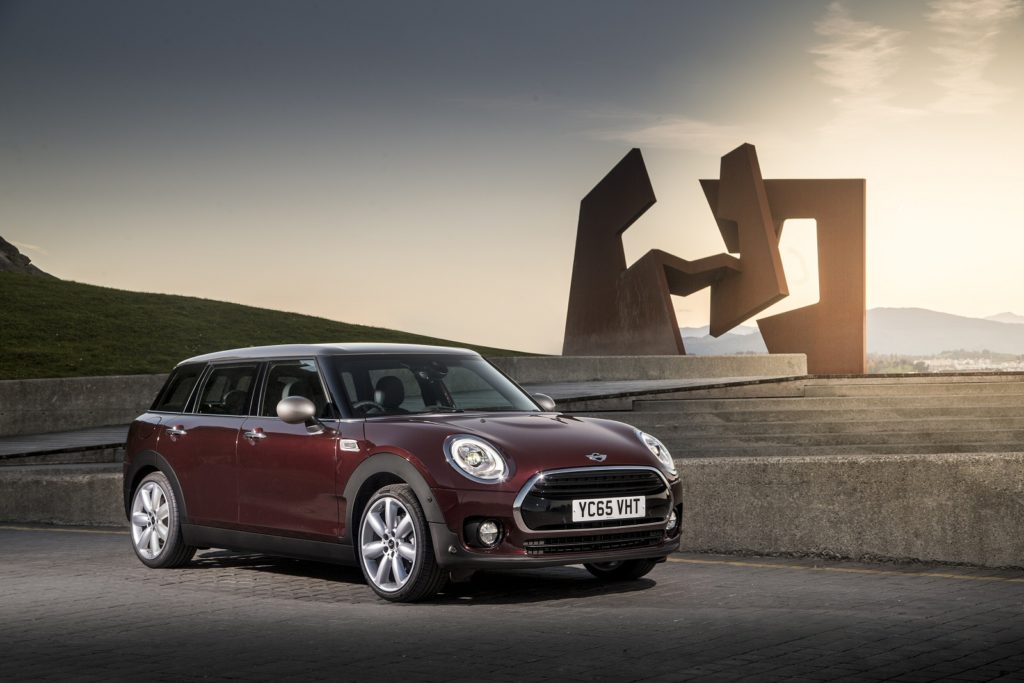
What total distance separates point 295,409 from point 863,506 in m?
4.12

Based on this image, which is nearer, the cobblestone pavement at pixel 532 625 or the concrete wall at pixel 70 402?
the cobblestone pavement at pixel 532 625

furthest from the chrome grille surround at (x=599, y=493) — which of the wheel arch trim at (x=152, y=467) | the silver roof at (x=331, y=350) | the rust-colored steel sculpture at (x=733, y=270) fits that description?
the rust-colored steel sculpture at (x=733, y=270)

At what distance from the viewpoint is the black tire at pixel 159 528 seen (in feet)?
31.8

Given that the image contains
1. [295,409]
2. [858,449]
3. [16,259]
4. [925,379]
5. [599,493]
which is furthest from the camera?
[16,259]

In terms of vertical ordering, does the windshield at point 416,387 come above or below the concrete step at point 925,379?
below

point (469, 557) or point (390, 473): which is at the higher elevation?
point (390, 473)

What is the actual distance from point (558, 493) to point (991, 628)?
2.46m

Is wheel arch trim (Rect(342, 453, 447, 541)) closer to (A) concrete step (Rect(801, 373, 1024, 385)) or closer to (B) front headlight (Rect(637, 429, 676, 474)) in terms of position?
(B) front headlight (Rect(637, 429, 676, 474))

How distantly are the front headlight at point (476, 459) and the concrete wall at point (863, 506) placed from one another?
2843 mm

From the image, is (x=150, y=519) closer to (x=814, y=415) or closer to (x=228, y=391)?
(x=228, y=391)

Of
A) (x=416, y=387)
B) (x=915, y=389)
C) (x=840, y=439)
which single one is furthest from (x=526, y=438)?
(x=915, y=389)

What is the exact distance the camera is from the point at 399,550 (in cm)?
781

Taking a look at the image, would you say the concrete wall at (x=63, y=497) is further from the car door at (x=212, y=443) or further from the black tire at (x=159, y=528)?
the car door at (x=212, y=443)

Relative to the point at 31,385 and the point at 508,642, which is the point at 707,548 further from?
A: the point at 31,385
